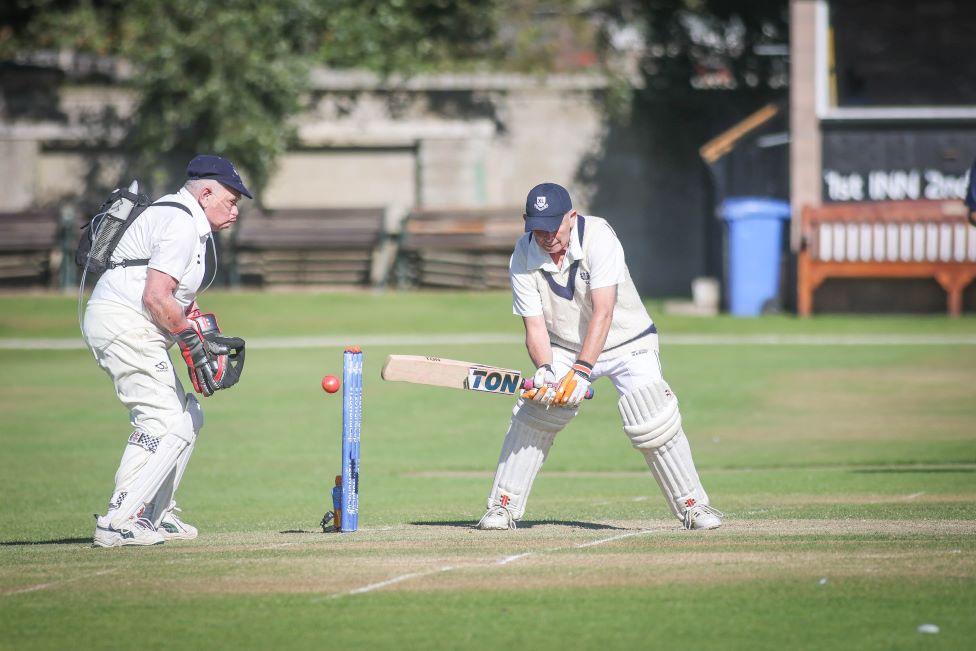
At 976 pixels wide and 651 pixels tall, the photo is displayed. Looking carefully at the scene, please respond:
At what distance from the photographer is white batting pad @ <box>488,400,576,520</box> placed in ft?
26.7

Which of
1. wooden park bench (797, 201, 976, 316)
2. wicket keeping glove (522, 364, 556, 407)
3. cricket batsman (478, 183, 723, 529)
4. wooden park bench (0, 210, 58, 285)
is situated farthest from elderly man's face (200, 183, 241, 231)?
wooden park bench (0, 210, 58, 285)

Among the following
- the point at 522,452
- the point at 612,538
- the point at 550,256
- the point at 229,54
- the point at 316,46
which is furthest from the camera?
the point at 316,46

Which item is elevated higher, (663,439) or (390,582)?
(663,439)

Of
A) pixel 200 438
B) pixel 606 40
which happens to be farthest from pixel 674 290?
pixel 200 438

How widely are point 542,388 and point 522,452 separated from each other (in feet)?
1.90

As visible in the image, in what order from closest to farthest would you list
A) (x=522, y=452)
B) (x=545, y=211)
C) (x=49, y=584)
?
1. (x=49, y=584)
2. (x=545, y=211)
3. (x=522, y=452)

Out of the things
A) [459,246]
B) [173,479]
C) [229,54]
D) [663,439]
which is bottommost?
[173,479]

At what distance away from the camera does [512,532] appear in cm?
796

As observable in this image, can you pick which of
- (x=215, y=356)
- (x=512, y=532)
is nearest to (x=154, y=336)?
(x=215, y=356)

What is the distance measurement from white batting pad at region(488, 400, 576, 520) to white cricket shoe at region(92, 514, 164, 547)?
1.92m

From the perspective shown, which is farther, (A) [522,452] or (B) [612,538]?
(A) [522,452]

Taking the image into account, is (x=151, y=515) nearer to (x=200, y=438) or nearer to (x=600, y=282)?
(x=600, y=282)

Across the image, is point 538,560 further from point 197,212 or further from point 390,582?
point 197,212

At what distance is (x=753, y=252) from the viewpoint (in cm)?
2369
